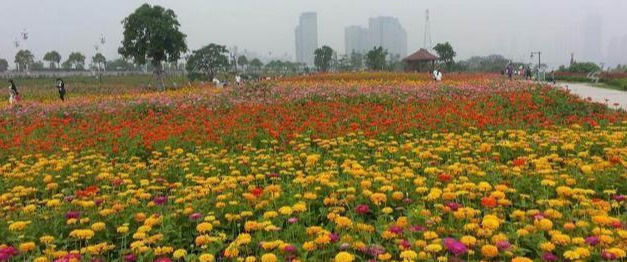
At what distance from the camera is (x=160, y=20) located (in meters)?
36.3

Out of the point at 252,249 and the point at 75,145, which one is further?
the point at 75,145

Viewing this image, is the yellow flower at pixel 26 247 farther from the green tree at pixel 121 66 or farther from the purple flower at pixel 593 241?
the green tree at pixel 121 66

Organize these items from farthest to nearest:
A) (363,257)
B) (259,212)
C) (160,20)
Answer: (160,20), (259,212), (363,257)

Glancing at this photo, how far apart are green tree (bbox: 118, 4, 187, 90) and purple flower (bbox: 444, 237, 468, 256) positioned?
3424 cm

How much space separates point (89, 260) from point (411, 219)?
7.62ft

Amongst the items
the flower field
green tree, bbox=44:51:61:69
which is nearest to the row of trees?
green tree, bbox=44:51:61:69

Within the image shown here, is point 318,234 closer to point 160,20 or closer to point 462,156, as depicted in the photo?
point 462,156

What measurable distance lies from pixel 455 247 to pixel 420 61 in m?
44.3

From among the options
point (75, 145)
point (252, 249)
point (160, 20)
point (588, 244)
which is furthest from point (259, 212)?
point (160, 20)

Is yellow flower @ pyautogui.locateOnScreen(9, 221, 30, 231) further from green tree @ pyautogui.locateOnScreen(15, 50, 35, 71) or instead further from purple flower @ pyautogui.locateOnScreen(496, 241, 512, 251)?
green tree @ pyautogui.locateOnScreen(15, 50, 35, 71)

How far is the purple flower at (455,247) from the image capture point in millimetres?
3553

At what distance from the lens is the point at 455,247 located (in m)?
3.56

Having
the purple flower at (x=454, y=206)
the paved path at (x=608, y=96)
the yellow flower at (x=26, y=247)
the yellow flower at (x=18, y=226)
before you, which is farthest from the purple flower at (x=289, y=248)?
the paved path at (x=608, y=96)

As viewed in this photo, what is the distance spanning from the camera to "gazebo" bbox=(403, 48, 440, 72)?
1777 inches
